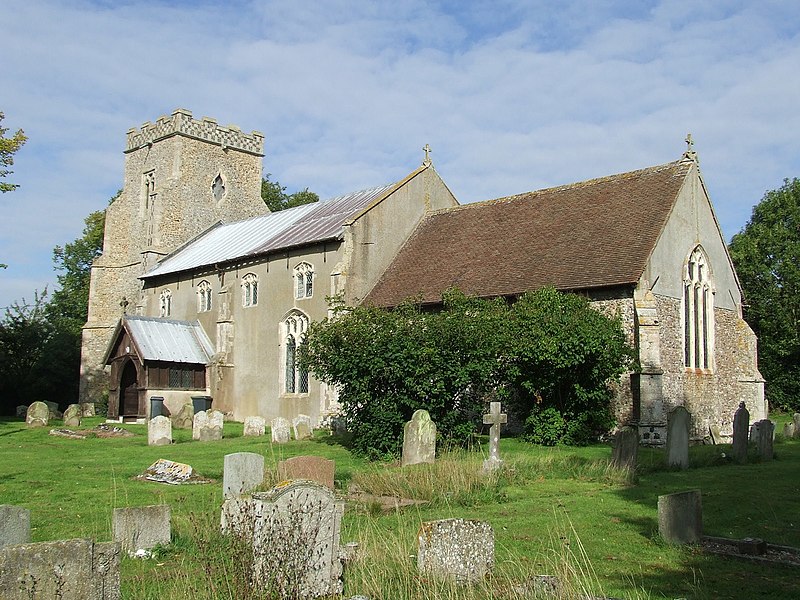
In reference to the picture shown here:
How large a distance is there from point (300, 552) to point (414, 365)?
1168 cm

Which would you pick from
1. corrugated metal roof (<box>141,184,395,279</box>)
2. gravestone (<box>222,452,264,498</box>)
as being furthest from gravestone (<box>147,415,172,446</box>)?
gravestone (<box>222,452,264,498</box>)

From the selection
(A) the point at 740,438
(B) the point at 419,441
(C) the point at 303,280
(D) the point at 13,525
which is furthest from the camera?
(C) the point at 303,280

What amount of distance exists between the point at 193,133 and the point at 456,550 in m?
38.0

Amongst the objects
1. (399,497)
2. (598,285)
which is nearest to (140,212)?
(598,285)

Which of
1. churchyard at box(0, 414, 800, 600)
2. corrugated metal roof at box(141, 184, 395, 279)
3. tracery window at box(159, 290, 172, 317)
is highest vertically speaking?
corrugated metal roof at box(141, 184, 395, 279)

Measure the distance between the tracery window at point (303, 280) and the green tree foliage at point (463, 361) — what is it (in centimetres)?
913

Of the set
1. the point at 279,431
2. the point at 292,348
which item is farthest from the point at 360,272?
the point at 279,431

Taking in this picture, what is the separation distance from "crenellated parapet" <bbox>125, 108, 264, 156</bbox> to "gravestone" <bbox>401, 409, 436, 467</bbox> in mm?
29402

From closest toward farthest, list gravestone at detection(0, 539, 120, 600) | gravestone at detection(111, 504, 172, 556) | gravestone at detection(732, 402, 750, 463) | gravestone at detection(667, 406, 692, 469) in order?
gravestone at detection(0, 539, 120, 600) < gravestone at detection(111, 504, 172, 556) < gravestone at detection(667, 406, 692, 469) < gravestone at detection(732, 402, 750, 463)

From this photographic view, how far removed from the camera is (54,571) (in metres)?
5.92

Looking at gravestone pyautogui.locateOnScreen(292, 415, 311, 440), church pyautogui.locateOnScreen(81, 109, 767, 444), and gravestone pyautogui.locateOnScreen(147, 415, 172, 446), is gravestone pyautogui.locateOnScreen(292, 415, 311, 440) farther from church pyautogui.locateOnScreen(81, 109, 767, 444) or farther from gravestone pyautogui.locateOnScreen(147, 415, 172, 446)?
gravestone pyautogui.locateOnScreen(147, 415, 172, 446)

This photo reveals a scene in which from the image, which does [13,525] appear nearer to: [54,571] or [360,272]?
[54,571]

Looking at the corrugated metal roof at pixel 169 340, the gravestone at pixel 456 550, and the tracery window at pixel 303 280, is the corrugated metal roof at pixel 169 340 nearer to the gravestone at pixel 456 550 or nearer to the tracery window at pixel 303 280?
the tracery window at pixel 303 280

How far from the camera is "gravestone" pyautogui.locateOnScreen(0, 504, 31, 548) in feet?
27.5
